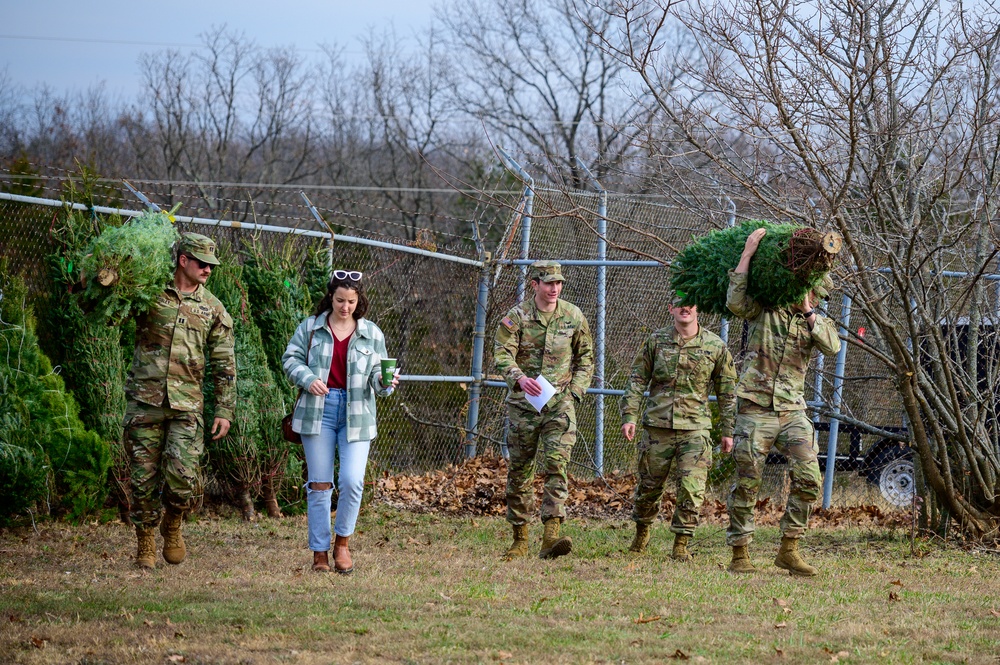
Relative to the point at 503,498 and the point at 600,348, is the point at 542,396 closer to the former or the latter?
the point at 503,498

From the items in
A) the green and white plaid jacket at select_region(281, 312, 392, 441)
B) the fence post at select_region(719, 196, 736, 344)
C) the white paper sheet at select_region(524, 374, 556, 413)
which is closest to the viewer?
the green and white plaid jacket at select_region(281, 312, 392, 441)

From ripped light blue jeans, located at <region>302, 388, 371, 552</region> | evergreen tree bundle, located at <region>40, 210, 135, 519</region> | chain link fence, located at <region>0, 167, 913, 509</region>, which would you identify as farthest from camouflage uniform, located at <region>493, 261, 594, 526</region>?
evergreen tree bundle, located at <region>40, 210, 135, 519</region>

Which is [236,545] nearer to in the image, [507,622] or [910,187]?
[507,622]

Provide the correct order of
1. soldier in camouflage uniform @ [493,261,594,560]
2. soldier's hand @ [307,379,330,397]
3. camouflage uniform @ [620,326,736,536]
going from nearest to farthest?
soldier's hand @ [307,379,330,397] < soldier in camouflage uniform @ [493,261,594,560] < camouflage uniform @ [620,326,736,536]

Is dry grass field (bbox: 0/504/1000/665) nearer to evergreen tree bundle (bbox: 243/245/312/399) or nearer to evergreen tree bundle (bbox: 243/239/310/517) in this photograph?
evergreen tree bundle (bbox: 243/239/310/517)

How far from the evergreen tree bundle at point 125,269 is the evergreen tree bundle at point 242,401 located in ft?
6.57

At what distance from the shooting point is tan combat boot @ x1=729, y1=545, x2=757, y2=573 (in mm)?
6777

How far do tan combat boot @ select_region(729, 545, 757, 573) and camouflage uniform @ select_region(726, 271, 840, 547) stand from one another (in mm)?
294

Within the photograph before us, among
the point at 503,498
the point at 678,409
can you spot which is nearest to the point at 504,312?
the point at 503,498

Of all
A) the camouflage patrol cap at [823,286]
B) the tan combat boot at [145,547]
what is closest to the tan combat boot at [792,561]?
the camouflage patrol cap at [823,286]

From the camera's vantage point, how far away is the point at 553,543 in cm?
728

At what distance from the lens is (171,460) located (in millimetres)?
6508

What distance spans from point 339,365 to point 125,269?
1.33 metres

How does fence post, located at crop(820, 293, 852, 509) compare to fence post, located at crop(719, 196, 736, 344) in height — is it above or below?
below
